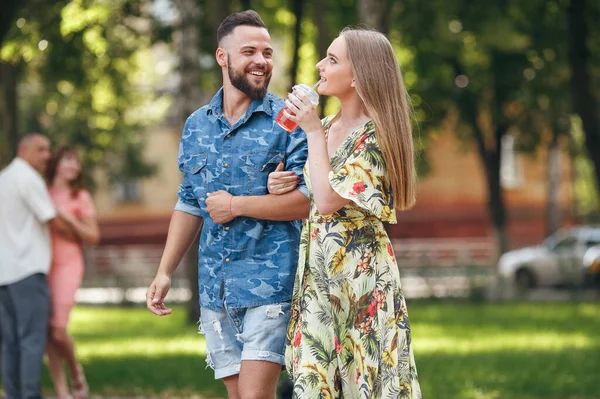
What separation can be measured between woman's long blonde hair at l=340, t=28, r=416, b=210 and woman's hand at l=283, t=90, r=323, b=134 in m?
0.21

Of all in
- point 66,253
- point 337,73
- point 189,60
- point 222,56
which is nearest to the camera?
point 337,73

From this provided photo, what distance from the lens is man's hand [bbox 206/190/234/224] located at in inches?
205

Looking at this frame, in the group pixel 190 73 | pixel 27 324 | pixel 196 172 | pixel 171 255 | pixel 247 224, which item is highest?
pixel 190 73

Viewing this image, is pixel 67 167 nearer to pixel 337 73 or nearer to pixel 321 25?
pixel 337 73

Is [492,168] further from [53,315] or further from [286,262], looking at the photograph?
[286,262]

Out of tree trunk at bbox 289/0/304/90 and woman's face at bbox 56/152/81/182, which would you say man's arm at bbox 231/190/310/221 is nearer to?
woman's face at bbox 56/152/81/182

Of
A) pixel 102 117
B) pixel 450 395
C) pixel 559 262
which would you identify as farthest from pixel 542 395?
pixel 559 262

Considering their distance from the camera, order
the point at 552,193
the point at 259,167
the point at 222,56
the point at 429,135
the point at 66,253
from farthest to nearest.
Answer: the point at 552,193
the point at 429,135
the point at 66,253
the point at 222,56
the point at 259,167

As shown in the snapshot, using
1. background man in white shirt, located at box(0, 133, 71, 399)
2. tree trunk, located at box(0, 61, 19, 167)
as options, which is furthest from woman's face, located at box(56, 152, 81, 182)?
tree trunk, located at box(0, 61, 19, 167)

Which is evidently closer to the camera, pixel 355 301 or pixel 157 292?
pixel 355 301

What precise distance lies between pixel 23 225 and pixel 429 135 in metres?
21.7

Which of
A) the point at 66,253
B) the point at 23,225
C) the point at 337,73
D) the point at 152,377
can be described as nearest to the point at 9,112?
the point at 152,377

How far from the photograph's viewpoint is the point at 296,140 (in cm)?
527

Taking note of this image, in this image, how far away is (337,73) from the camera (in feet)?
16.7
